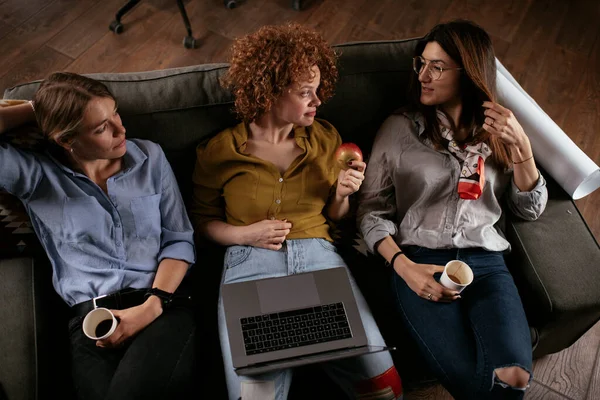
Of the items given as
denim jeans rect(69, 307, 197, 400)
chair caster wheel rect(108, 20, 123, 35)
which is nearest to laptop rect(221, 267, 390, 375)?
denim jeans rect(69, 307, 197, 400)

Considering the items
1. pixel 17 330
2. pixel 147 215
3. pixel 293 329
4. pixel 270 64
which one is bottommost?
pixel 17 330

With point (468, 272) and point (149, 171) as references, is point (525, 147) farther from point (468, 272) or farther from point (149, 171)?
point (149, 171)

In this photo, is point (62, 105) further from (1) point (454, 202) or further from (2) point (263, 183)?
(1) point (454, 202)

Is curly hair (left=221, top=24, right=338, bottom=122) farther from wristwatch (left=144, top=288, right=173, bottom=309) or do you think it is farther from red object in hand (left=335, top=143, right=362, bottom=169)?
wristwatch (left=144, top=288, right=173, bottom=309)

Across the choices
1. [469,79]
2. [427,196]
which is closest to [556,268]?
[427,196]

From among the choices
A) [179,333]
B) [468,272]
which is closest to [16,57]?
[179,333]

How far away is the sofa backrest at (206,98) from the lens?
5.47 ft

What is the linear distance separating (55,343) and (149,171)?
0.57m

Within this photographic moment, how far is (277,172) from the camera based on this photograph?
168 cm

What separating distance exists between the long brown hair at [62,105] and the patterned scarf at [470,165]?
1.10 m

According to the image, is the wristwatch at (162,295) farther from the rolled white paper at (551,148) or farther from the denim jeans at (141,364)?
the rolled white paper at (551,148)

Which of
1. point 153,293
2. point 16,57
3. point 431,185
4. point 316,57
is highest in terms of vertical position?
point 316,57

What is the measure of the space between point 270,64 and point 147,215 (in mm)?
598

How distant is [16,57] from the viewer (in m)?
2.82
